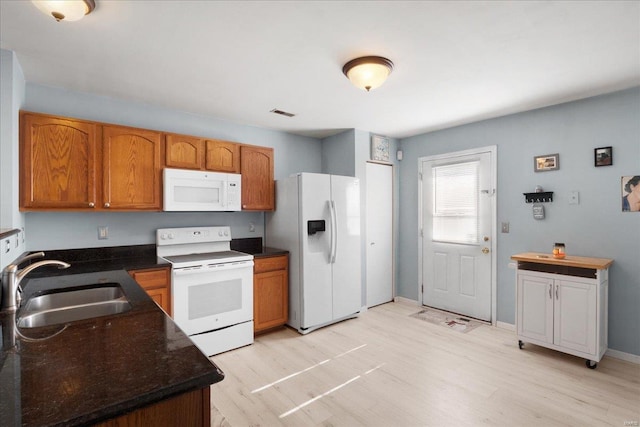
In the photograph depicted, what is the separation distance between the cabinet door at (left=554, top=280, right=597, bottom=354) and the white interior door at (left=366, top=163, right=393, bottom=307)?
6.83 feet

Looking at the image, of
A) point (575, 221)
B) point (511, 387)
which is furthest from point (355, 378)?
point (575, 221)

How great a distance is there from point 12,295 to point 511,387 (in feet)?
10.6

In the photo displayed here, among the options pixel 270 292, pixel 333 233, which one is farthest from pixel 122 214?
Answer: pixel 333 233

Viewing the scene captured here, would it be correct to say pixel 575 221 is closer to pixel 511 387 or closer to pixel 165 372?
pixel 511 387

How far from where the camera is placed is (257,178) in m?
3.68

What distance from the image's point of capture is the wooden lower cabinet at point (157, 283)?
2.67 metres

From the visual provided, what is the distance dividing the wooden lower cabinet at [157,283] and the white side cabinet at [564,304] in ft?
10.8

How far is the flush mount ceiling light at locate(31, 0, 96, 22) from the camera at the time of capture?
1.56 metres

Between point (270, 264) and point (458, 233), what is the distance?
241cm

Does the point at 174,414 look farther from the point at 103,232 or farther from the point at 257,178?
the point at 257,178

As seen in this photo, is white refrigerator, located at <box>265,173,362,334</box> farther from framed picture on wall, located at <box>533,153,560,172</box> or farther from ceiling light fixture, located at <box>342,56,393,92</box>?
framed picture on wall, located at <box>533,153,560,172</box>

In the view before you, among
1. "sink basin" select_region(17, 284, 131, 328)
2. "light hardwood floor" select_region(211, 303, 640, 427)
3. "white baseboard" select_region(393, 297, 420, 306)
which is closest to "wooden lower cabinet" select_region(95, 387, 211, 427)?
"sink basin" select_region(17, 284, 131, 328)

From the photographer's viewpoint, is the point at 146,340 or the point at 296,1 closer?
the point at 146,340

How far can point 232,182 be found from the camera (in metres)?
3.42
